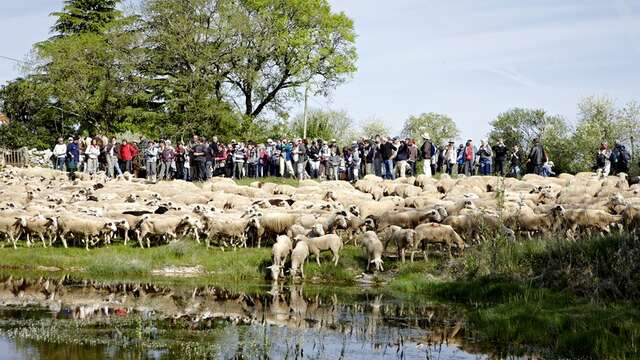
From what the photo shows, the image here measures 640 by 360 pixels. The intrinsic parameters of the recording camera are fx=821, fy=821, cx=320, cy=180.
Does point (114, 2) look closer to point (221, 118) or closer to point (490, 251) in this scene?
point (221, 118)

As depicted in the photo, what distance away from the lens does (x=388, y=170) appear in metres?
42.9

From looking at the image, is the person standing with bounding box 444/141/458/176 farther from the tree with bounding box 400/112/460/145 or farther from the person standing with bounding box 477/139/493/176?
the tree with bounding box 400/112/460/145

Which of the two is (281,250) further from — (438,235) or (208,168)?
(208,168)

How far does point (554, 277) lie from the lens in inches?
764

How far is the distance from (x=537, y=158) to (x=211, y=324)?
30.8 metres

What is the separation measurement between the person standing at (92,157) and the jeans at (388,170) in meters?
15.4

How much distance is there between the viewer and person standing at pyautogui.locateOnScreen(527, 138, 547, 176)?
4386 centimetres

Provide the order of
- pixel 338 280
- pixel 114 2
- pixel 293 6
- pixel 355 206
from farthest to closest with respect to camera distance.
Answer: pixel 114 2, pixel 293 6, pixel 355 206, pixel 338 280

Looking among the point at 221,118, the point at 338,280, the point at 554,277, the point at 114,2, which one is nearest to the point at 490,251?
the point at 554,277

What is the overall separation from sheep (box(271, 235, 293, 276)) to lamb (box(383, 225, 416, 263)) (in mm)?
3199

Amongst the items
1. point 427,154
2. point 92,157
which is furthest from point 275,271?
point 92,157

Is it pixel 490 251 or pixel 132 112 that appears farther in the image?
pixel 132 112

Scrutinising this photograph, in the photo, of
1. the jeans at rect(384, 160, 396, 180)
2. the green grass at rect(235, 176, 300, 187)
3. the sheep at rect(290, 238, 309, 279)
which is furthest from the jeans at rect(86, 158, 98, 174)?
the sheep at rect(290, 238, 309, 279)

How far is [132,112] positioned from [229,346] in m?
48.4
